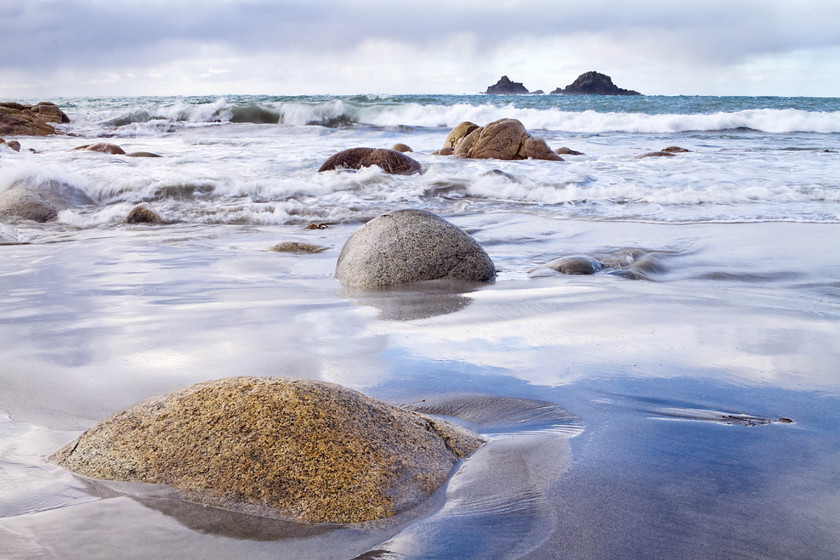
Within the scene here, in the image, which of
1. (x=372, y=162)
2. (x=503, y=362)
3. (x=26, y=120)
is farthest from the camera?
(x=26, y=120)

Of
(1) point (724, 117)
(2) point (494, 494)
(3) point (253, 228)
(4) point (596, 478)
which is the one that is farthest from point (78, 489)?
(1) point (724, 117)

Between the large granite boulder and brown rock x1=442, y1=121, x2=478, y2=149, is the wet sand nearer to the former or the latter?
the large granite boulder

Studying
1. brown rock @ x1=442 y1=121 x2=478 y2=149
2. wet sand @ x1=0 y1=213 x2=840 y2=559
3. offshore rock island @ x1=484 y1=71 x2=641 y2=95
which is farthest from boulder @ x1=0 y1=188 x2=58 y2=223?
offshore rock island @ x1=484 y1=71 x2=641 y2=95

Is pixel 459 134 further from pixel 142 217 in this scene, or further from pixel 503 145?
pixel 142 217

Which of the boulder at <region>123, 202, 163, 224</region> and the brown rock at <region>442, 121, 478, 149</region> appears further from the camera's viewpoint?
the brown rock at <region>442, 121, 478, 149</region>

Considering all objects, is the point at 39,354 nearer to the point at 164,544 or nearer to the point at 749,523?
the point at 164,544

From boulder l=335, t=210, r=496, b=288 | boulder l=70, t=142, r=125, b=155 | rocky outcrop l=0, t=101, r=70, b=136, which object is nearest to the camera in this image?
boulder l=335, t=210, r=496, b=288

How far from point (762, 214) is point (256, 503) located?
7347 millimetres

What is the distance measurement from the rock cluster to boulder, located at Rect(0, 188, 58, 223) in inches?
314

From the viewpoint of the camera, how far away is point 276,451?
184 centimetres

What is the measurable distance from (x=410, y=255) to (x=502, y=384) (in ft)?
6.66

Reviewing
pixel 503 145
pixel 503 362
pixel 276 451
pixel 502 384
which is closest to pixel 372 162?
pixel 503 145

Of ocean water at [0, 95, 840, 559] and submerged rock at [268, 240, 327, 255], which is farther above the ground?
submerged rock at [268, 240, 327, 255]

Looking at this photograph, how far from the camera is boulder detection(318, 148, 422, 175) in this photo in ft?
36.7
